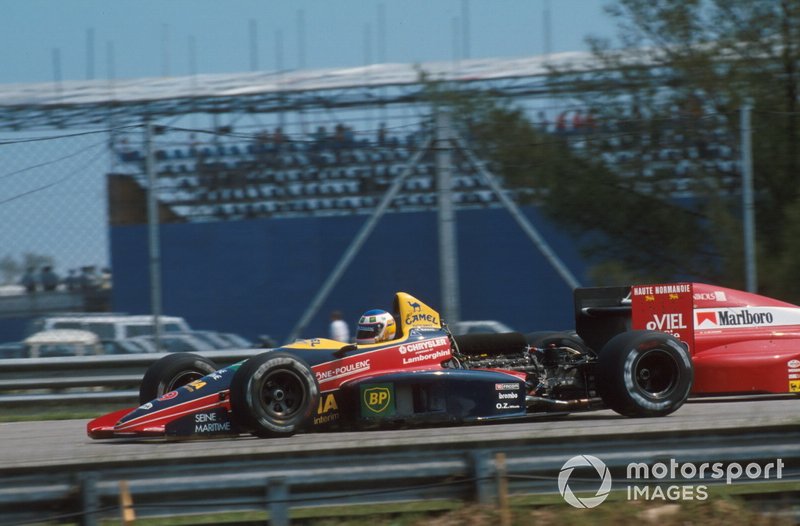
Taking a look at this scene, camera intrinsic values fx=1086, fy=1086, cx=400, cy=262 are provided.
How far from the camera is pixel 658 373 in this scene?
8.39 meters

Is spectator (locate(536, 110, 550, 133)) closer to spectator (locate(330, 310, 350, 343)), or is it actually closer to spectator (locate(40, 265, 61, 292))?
spectator (locate(330, 310, 350, 343))

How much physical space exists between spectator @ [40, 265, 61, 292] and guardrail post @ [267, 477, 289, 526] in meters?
6.51

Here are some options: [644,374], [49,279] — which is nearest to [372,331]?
[644,374]

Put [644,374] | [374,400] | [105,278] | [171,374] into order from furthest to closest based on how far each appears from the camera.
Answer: [105,278], [171,374], [644,374], [374,400]

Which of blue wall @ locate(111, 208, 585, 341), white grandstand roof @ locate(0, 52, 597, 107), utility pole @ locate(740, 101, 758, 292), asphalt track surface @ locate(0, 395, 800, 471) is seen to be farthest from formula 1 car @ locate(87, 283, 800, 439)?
white grandstand roof @ locate(0, 52, 597, 107)

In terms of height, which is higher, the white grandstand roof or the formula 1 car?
the white grandstand roof

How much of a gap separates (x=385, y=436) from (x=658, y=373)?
7.35ft

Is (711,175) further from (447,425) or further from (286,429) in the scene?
(286,429)

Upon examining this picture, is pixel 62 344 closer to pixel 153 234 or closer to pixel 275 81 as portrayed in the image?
pixel 153 234

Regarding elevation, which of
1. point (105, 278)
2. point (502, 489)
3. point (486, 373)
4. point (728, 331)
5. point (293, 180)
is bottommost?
point (502, 489)

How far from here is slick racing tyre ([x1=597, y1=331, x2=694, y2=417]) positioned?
8.13m

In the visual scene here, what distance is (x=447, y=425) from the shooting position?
27.4ft

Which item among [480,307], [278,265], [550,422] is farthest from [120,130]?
[550,422]
